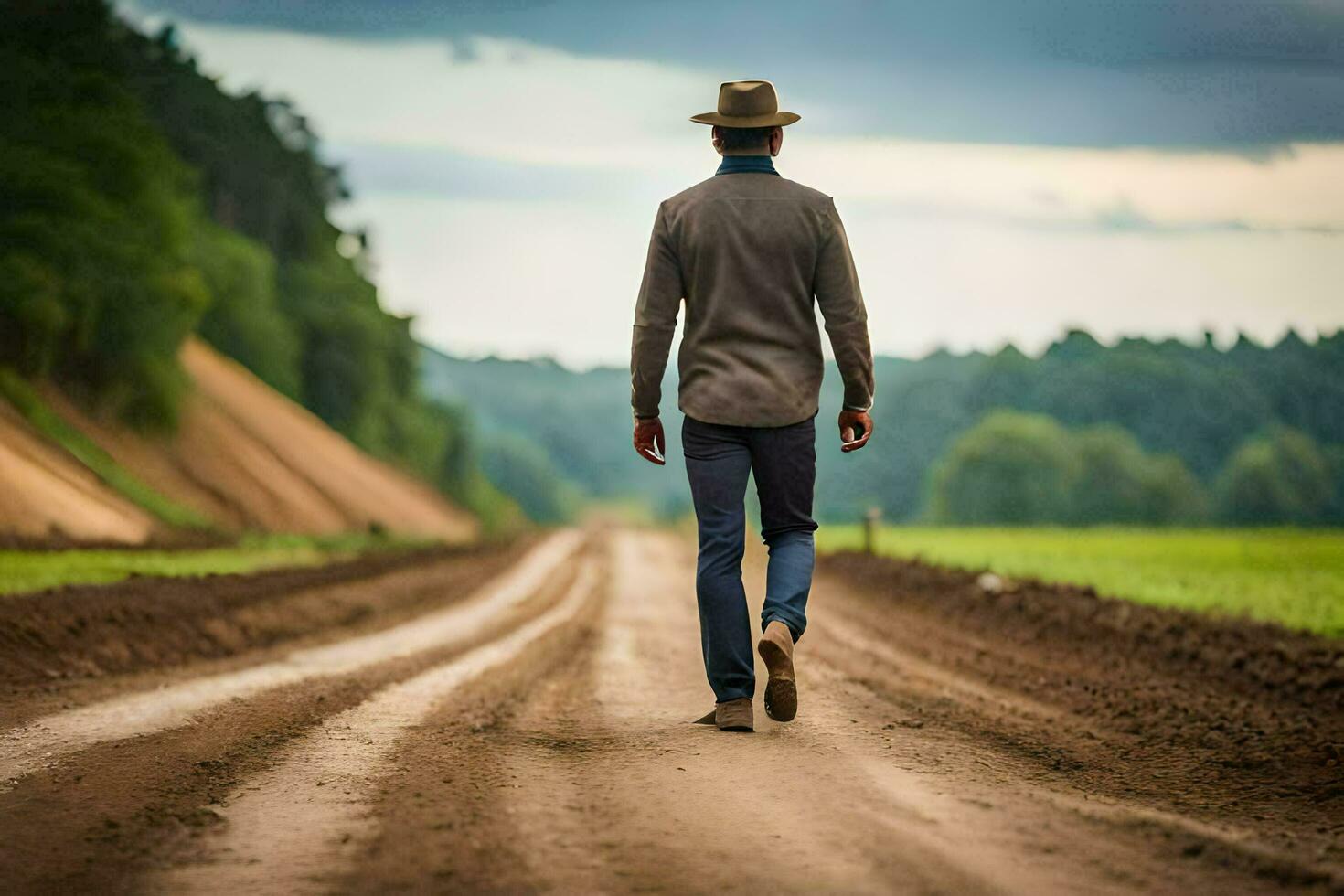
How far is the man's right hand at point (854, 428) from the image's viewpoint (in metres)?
5.39

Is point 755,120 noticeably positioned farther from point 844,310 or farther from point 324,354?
point 324,354

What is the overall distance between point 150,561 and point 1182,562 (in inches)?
608

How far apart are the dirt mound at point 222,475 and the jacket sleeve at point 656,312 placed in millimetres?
15926

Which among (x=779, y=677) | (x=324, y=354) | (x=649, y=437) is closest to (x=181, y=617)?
(x=649, y=437)

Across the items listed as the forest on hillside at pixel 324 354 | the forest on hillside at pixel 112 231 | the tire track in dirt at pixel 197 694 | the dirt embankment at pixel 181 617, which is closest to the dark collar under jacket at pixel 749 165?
the forest on hillside at pixel 324 354

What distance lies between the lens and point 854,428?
543 cm

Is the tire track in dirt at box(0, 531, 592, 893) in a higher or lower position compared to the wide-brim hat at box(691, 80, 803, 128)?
lower

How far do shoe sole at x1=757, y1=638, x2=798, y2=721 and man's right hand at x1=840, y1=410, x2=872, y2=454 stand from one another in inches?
36.4

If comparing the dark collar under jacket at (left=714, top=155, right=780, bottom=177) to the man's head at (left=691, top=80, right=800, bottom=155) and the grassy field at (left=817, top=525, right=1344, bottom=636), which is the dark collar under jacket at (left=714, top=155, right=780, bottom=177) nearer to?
the man's head at (left=691, top=80, right=800, bottom=155)

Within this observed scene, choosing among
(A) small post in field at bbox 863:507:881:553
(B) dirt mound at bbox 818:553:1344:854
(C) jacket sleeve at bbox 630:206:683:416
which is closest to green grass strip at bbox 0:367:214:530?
(A) small post in field at bbox 863:507:881:553

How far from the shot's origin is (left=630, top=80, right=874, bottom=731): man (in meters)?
5.21

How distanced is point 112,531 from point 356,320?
31784 millimetres

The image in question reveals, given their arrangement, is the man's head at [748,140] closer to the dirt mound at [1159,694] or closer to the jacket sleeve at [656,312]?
the jacket sleeve at [656,312]

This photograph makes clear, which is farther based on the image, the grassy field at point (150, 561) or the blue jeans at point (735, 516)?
the grassy field at point (150, 561)
